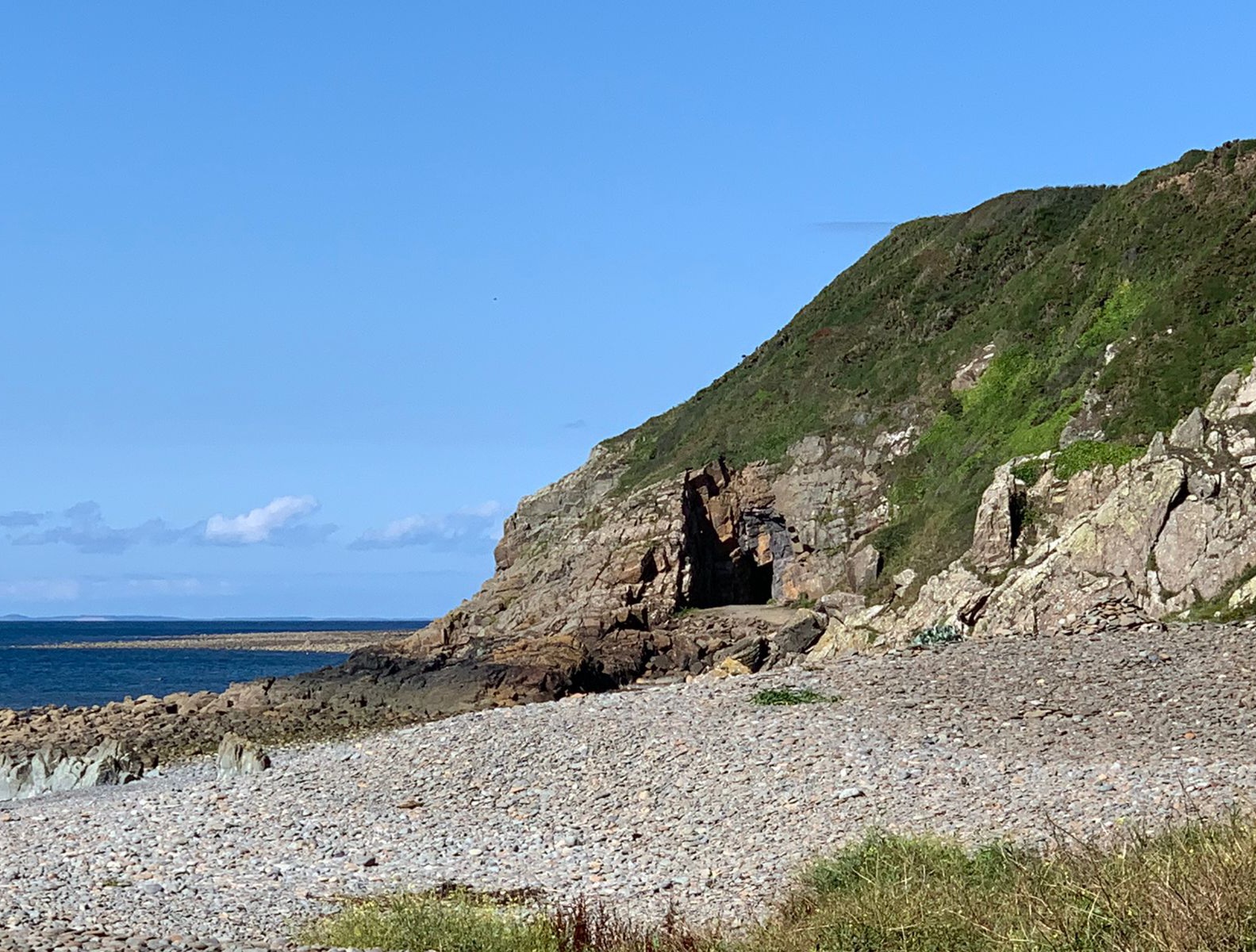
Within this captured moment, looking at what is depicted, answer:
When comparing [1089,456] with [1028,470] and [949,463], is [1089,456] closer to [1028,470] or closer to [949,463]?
[1028,470]

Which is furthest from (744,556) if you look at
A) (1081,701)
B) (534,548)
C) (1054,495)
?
(1081,701)

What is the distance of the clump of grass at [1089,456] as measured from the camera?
1342 inches

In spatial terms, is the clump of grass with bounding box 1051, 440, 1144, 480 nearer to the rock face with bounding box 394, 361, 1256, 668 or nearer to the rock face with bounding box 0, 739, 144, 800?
the rock face with bounding box 394, 361, 1256, 668

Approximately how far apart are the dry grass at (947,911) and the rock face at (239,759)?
36.2ft

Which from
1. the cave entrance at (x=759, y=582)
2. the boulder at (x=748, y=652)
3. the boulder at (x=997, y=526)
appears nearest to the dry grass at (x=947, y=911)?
the boulder at (x=997, y=526)

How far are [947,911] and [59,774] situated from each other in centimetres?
2325

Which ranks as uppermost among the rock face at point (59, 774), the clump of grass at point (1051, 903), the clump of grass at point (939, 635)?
the clump of grass at point (939, 635)

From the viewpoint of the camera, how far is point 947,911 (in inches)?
360

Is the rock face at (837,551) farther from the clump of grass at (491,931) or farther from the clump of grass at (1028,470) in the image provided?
the clump of grass at (491,931)

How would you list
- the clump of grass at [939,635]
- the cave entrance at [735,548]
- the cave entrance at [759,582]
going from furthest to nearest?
the cave entrance at [759,582]
the cave entrance at [735,548]
the clump of grass at [939,635]

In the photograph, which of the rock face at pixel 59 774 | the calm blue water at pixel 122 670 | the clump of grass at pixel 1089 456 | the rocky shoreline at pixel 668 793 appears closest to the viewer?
the rocky shoreline at pixel 668 793

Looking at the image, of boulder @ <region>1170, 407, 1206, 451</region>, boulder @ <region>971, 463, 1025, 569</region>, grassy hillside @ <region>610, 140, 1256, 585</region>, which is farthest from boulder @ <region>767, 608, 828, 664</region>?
boulder @ <region>1170, 407, 1206, 451</region>

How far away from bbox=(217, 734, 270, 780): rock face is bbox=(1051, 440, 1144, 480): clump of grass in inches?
827

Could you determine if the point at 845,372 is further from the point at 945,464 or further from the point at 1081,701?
the point at 1081,701
